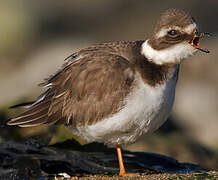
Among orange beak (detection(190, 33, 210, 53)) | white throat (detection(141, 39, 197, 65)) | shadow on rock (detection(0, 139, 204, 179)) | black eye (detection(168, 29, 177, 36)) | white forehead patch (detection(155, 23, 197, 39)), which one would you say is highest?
white forehead patch (detection(155, 23, 197, 39))

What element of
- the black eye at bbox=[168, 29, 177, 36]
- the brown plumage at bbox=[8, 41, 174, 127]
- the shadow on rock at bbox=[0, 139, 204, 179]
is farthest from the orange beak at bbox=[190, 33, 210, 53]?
the shadow on rock at bbox=[0, 139, 204, 179]

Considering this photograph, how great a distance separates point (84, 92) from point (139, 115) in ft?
3.12

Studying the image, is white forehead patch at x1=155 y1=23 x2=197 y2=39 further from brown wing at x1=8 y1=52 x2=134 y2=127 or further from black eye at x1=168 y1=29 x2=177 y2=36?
brown wing at x1=8 y1=52 x2=134 y2=127

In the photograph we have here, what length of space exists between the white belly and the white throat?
0.30 meters

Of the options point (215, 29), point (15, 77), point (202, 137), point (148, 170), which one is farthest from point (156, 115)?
point (215, 29)

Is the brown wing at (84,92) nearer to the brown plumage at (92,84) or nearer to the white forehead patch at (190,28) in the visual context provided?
the brown plumage at (92,84)

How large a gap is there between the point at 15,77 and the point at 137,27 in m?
6.97

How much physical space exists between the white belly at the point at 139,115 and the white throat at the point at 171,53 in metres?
0.30

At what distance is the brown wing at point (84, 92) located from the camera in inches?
281

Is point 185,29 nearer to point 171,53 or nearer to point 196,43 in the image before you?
point 196,43

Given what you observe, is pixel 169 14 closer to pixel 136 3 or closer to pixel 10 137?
pixel 10 137

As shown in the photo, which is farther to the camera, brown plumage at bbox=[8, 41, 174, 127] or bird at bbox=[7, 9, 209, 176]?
brown plumage at bbox=[8, 41, 174, 127]

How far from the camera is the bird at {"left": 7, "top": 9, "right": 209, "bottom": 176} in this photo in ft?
A: 22.8

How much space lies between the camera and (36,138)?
28.8 ft
